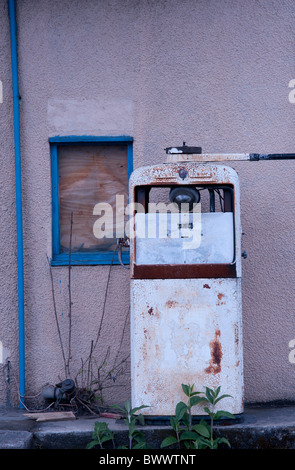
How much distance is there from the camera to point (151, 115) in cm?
466

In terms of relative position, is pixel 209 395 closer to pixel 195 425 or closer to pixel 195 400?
pixel 195 400

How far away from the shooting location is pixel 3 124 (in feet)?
15.4

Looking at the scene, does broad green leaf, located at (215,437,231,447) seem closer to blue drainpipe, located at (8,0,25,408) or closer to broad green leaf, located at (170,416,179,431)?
broad green leaf, located at (170,416,179,431)

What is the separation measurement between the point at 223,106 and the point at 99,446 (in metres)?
2.65

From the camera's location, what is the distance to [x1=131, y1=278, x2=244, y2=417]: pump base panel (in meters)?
3.86

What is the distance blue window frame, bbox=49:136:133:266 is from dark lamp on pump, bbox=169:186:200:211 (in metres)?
0.89

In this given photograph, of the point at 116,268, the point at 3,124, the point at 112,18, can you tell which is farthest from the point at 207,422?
the point at 112,18

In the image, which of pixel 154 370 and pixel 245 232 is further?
pixel 245 232

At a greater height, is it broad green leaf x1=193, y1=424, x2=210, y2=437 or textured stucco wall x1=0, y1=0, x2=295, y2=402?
textured stucco wall x1=0, y1=0, x2=295, y2=402

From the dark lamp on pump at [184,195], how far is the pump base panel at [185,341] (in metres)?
0.51

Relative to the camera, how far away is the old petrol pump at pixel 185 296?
3859 mm

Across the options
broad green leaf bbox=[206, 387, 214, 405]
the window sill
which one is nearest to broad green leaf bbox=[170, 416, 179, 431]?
broad green leaf bbox=[206, 387, 214, 405]
